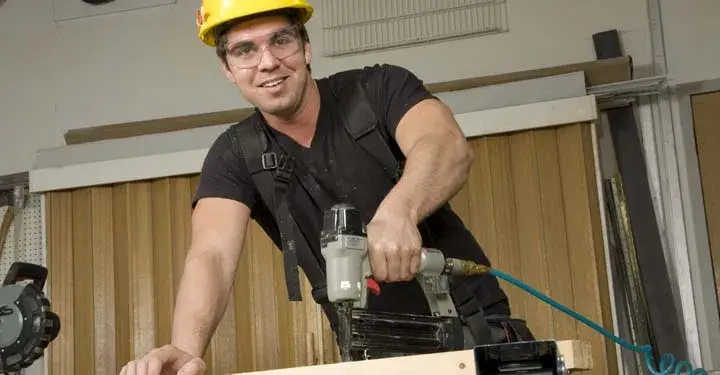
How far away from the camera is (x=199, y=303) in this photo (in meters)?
1.92

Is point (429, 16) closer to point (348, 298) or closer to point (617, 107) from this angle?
point (617, 107)

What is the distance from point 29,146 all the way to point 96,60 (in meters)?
0.42

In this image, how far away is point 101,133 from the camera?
371 cm

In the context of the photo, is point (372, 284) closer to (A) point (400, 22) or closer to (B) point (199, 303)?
(B) point (199, 303)

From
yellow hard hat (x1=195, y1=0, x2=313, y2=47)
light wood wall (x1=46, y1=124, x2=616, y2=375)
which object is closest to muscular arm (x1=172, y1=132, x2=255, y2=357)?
yellow hard hat (x1=195, y1=0, x2=313, y2=47)

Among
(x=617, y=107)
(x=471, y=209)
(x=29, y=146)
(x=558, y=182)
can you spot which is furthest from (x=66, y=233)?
(x=617, y=107)

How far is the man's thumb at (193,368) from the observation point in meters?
1.49

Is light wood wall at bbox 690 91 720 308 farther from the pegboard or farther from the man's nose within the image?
the pegboard

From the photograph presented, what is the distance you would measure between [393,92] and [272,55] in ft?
0.80

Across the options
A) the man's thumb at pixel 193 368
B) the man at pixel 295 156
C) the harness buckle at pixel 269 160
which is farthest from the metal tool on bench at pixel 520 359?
the harness buckle at pixel 269 160

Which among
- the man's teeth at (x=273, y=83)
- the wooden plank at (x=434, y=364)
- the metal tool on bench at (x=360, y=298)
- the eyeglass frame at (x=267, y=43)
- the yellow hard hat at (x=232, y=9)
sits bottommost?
the wooden plank at (x=434, y=364)

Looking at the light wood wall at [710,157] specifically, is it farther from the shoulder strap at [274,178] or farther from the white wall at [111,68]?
the shoulder strap at [274,178]

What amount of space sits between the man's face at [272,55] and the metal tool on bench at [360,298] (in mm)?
546

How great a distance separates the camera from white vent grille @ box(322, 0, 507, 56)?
11.5 feet
